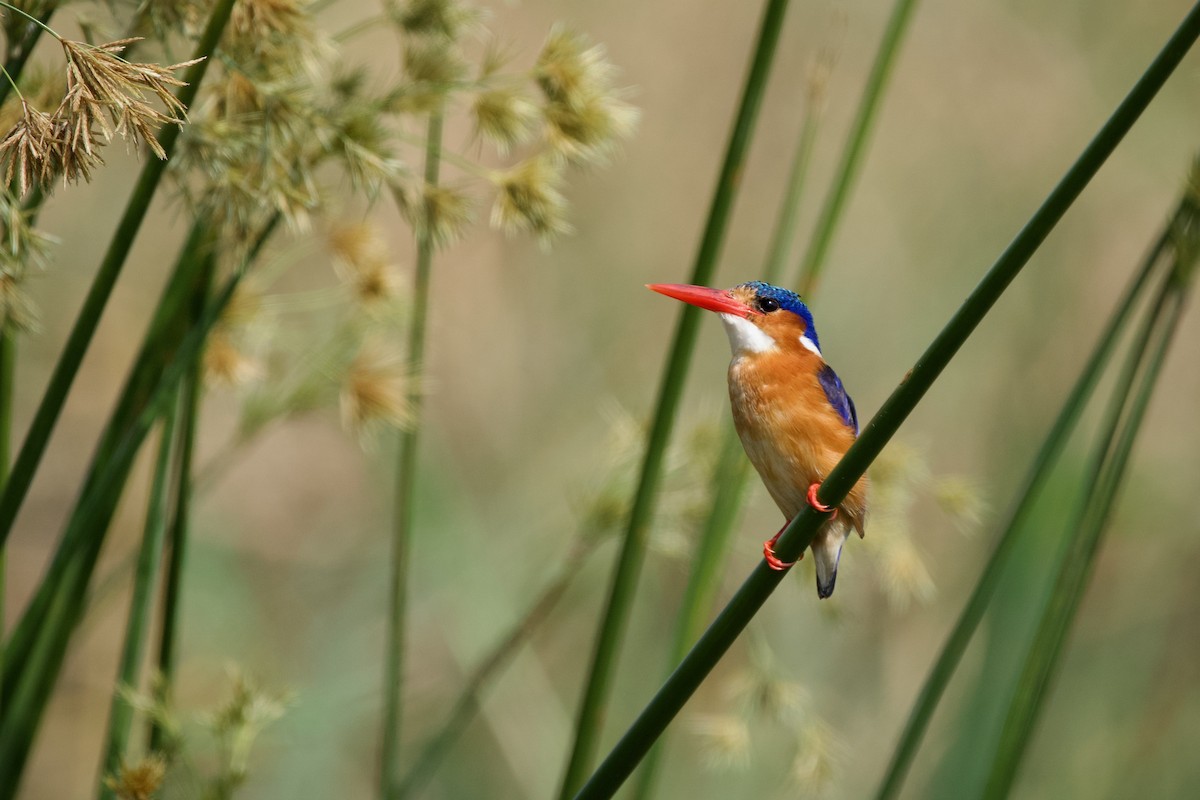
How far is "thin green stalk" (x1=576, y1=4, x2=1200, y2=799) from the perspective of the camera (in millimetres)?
803

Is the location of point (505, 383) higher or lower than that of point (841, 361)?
lower

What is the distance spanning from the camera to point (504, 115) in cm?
143

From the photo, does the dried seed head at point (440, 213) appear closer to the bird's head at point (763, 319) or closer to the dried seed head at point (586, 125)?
the dried seed head at point (586, 125)

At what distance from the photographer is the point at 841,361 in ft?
11.2

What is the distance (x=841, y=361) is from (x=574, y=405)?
33.7 inches

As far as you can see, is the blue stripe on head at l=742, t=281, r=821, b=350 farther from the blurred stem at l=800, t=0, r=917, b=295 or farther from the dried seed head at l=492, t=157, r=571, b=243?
the dried seed head at l=492, t=157, r=571, b=243

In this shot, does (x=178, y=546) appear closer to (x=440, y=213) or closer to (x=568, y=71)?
(x=440, y=213)

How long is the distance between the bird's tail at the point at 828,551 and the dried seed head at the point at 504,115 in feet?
1.97

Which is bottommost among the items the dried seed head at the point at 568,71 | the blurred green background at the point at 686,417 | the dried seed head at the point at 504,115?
the blurred green background at the point at 686,417

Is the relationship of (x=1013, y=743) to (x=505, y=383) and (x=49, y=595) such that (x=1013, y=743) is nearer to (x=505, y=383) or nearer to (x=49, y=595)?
(x=49, y=595)

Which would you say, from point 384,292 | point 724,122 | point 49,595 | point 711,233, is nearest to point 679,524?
point 384,292

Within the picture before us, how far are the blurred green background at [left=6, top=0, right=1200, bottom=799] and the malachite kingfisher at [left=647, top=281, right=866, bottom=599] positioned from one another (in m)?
1.26

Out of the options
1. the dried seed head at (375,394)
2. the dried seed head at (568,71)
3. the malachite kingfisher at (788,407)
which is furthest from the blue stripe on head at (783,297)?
the dried seed head at (375,394)

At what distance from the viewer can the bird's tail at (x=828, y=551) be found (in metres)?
1.50
